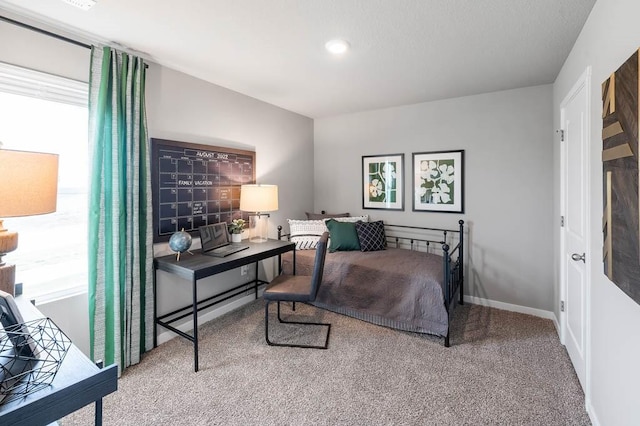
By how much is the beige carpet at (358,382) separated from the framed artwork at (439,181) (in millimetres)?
1451

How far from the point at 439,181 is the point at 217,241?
269 centimetres

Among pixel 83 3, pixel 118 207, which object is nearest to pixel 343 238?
pixel 118 207

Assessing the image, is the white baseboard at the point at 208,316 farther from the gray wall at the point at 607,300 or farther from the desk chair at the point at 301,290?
the gray wall at the point at 607,300

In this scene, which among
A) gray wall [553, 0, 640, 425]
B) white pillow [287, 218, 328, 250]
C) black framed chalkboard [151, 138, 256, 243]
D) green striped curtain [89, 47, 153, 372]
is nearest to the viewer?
gray wall [553, 0, 640, 425]

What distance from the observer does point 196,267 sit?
2416mm

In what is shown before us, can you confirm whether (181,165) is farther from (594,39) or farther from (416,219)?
(594,39)

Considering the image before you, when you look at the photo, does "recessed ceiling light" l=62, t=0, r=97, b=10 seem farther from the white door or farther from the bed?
the white door

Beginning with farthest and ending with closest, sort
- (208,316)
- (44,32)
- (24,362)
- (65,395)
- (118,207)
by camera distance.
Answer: (208,316), (118,207), (44,32), (24,362), (65,395)

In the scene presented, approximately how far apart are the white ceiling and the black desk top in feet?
5.57

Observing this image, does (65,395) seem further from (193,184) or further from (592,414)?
(592,414)

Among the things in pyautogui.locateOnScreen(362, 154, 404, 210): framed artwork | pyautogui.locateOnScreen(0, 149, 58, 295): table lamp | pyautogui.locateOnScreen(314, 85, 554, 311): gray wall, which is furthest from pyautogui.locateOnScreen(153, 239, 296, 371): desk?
pyautogui.locateOnScreen(314, 85, 554, 311): gray wall

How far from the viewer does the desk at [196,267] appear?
238 cm

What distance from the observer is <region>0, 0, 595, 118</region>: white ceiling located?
6.12 feet

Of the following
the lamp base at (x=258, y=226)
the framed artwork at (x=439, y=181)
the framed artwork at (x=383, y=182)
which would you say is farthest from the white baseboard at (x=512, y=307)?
the lamp base at (x=258, y=226)
